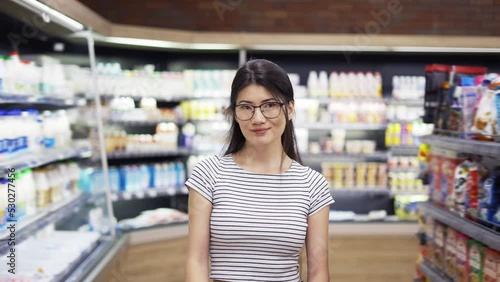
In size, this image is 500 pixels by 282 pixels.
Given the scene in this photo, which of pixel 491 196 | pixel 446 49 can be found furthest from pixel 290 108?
pixel 446 49

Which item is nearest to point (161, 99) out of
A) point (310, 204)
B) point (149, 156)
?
point (149, 156)

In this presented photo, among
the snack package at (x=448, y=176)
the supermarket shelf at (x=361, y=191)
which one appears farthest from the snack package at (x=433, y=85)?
the supermarket shelf at (x=361, y=191)

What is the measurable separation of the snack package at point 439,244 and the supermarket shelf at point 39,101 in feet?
8.28

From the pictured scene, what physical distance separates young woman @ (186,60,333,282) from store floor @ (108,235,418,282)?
348cm

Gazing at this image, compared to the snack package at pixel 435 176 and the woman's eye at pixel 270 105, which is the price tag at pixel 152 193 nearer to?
the snack package at pixel 435 176

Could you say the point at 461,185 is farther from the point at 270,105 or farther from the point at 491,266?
the point at 270,105

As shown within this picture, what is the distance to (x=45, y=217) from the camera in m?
3.52

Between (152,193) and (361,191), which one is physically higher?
(152,193)

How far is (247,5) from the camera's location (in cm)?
761

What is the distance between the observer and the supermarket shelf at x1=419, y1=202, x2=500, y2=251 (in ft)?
8.62

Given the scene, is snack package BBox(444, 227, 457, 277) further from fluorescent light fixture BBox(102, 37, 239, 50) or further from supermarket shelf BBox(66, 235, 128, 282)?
fluorescent light fixture BBox(102, 37, 239, 50)

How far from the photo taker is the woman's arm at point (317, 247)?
210 centimetres

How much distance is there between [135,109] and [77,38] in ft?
5.33

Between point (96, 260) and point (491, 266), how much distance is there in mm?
2472
